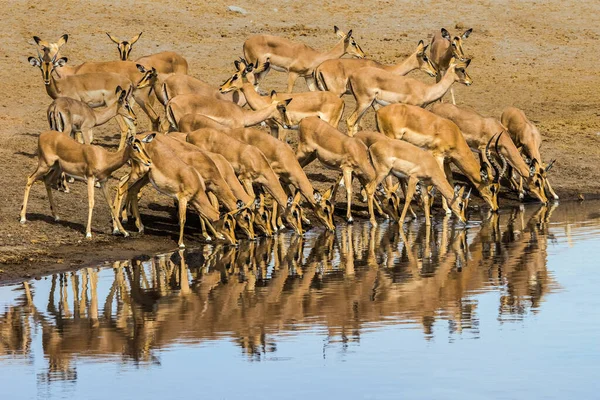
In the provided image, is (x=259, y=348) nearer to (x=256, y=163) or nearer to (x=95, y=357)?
(x=95, y=357)

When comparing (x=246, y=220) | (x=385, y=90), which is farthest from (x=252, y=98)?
(x=246, y=220)

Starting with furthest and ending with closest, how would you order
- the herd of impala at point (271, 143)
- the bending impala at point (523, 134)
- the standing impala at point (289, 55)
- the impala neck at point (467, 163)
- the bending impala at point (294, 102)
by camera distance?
the standing impala at point (289, 55), the bending impala at point (523, 134), the bending impala at point (294, 102), the impala neck at point (467, 163), the herd of impala at point (271, 143)

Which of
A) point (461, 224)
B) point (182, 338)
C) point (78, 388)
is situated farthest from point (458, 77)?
point (78, 388)

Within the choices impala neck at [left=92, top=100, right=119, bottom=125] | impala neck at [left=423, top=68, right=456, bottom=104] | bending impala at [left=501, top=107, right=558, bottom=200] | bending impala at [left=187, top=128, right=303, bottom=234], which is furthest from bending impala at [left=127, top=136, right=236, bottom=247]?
impala neck at [left=423, top=68, right=456, bottom=104]

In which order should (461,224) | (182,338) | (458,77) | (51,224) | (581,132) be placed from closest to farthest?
(182,338), (51,224), (461,224), (458,77), (581,132)

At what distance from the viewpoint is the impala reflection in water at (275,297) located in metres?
9.91

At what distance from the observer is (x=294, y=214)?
1590cm

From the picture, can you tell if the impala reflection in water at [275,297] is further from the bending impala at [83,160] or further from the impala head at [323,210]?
the bending impala at [83,160]

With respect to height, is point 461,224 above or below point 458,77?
below

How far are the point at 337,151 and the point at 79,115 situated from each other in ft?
11.4

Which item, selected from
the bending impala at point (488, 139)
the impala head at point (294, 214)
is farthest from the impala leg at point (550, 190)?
the impala head at point (294, 214)

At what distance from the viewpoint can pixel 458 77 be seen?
20578 mm

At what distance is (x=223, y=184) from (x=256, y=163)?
0.75m

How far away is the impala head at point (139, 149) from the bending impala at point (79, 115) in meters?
2.21
